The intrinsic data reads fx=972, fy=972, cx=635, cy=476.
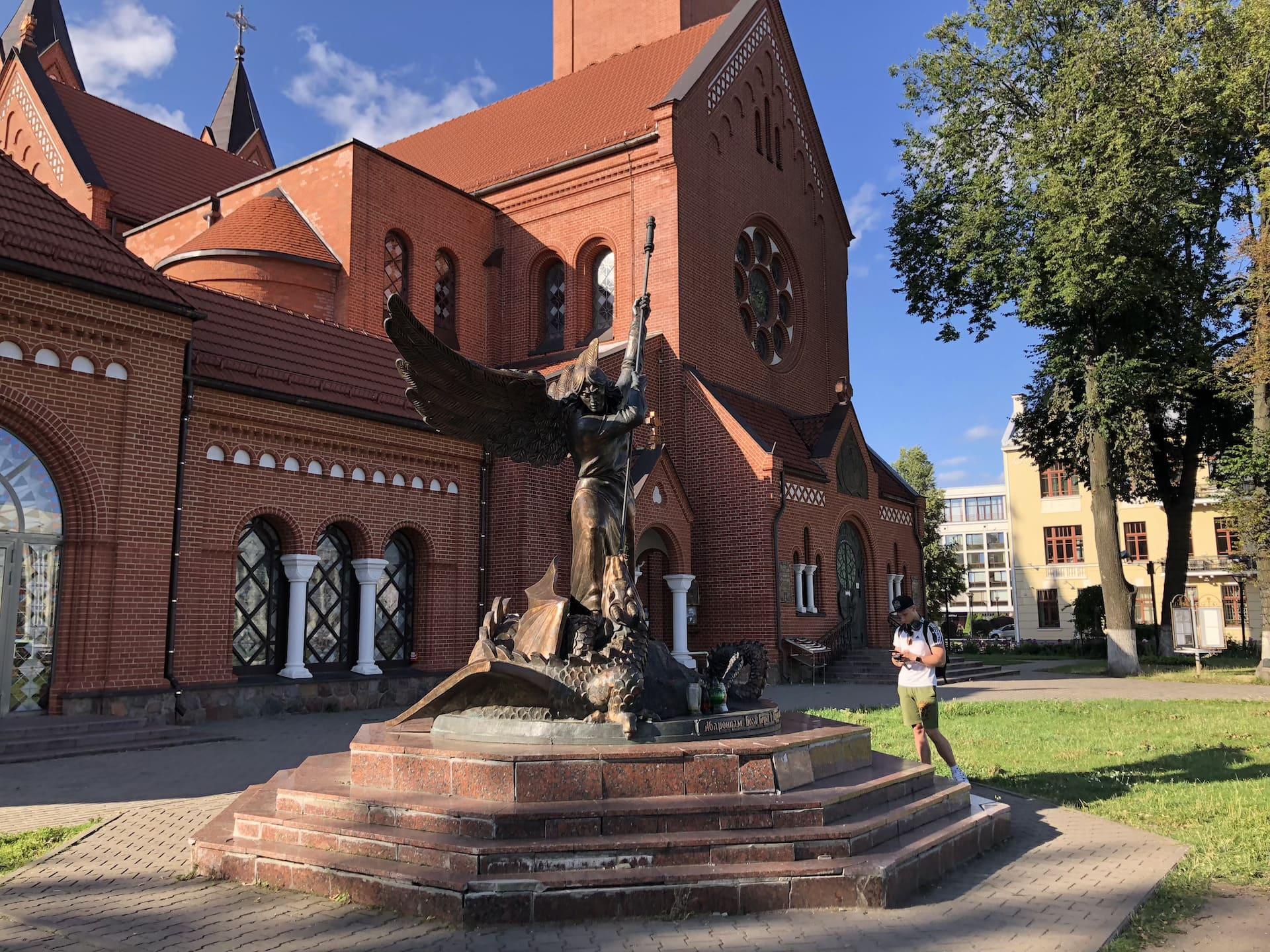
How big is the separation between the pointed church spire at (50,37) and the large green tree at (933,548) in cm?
3743

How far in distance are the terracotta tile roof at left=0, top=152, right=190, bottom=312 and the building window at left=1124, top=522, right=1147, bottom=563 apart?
1908 inches

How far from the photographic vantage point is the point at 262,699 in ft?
45.3

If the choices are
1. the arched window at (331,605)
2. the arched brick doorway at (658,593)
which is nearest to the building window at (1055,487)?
the arched brick doorway at (658,593)

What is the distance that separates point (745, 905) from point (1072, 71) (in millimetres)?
23318

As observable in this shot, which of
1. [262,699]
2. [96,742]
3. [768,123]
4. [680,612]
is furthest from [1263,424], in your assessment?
[96,742]

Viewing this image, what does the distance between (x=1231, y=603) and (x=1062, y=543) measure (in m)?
8.21

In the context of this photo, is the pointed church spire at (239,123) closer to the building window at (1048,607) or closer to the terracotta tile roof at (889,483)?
the terracotta tile roof at (889,483)

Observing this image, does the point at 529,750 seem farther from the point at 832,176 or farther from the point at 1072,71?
the point at 832,176

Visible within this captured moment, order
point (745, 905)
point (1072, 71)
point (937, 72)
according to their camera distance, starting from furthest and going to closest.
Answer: point (937, 72) → point (1072, 71) → point (745, 905)

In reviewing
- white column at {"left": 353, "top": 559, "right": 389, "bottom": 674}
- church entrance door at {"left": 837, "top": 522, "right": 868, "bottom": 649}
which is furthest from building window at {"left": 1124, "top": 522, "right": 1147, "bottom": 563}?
white column at {"left": 353, "top": 559, "right": 389, "bottom": 674}

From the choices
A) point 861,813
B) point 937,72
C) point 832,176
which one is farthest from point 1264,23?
point 861,813

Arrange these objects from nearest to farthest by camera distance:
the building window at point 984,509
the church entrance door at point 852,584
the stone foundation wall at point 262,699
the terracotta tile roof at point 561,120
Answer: the stone foundation wall at point 262,699 < the church entrance door at point 852,584 < the terracotta tile roof at point 561,120 < the building window at point 984,509

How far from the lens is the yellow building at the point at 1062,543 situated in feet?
160

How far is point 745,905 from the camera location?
5008 mm
